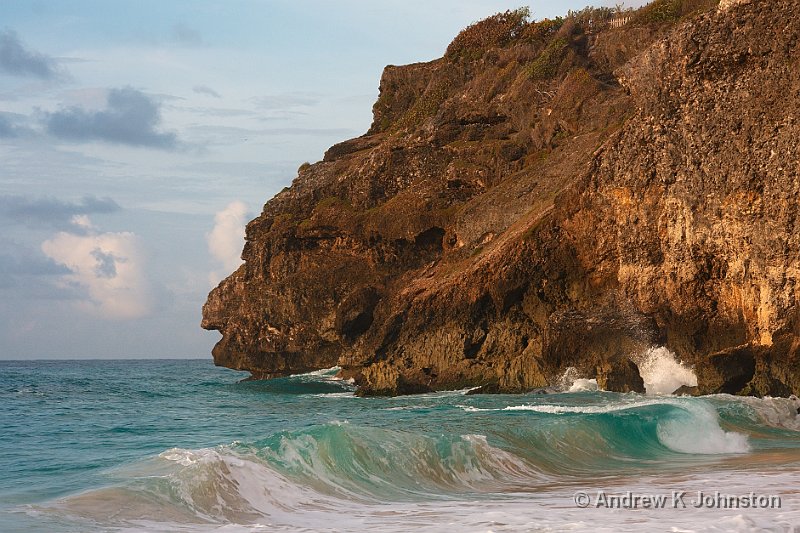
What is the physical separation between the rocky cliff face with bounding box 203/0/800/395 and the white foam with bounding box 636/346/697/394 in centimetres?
38

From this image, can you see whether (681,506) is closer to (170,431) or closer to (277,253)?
(170,431)

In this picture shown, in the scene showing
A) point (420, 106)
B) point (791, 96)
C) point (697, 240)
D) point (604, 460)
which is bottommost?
point (604, 460)

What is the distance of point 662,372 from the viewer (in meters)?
30.1

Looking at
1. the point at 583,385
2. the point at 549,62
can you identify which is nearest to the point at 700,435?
the point at 583,385

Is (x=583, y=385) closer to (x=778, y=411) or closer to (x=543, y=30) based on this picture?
(x=778, y=411)

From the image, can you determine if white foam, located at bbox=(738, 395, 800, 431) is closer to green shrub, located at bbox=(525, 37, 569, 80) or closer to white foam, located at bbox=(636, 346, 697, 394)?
white foam, located at bbox=(636, 346, 697, 394)

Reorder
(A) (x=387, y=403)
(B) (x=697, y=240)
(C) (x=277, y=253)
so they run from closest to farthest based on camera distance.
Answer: (B) (x=697, y=240) < (A) (x=387, y=403) < (C) (x=277, y=253)

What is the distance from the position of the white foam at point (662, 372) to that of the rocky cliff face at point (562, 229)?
377mm

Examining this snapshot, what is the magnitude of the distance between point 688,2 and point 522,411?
29.3 meters

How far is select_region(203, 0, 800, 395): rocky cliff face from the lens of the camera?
27.4 meters

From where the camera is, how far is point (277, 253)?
156 ft

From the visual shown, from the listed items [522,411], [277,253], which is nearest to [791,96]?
[522,411]

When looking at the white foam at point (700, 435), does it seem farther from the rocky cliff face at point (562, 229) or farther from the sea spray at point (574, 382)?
the sea spray at point (574, 382)

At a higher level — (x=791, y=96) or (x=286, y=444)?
(x=791, y=96)
